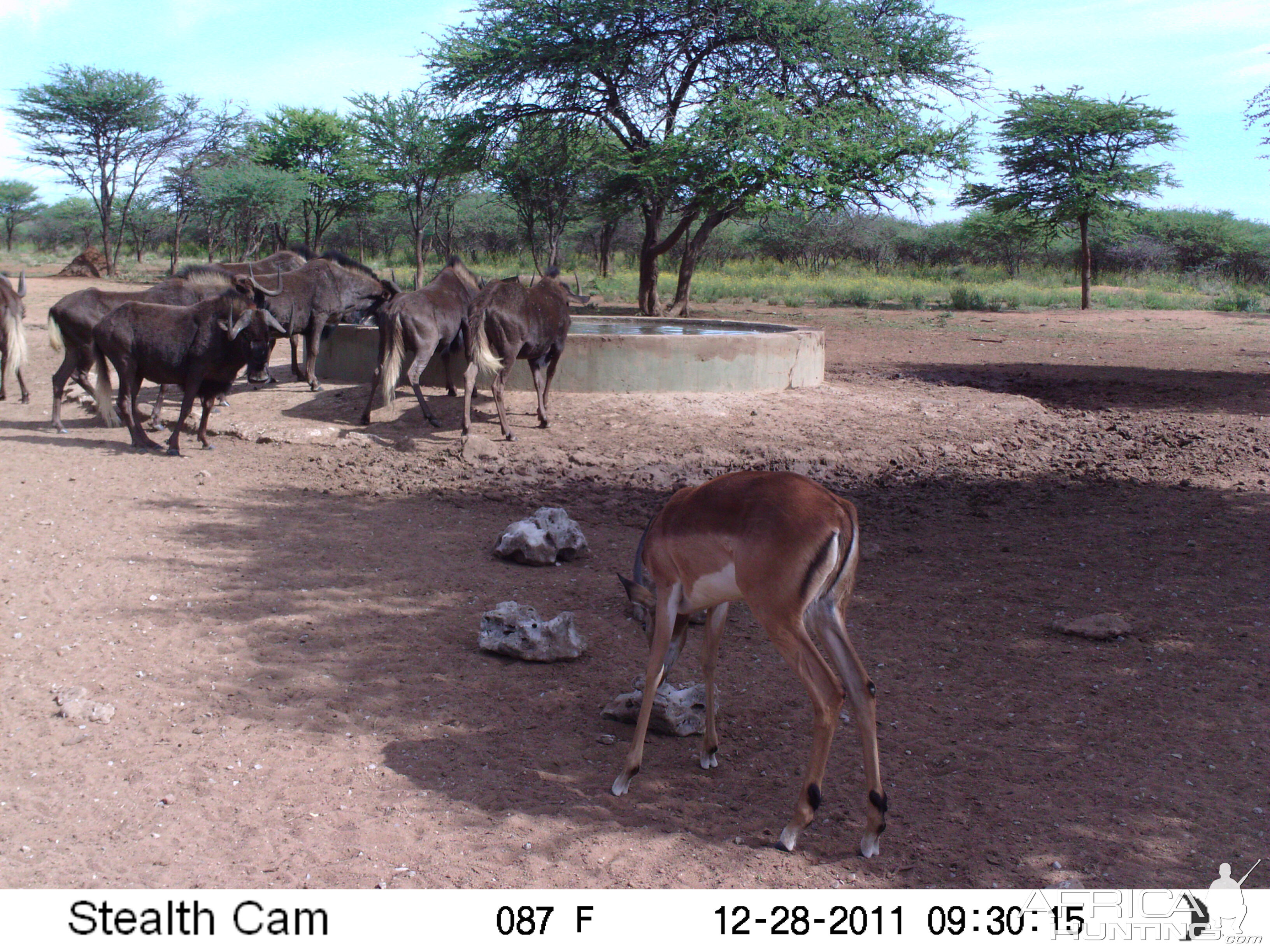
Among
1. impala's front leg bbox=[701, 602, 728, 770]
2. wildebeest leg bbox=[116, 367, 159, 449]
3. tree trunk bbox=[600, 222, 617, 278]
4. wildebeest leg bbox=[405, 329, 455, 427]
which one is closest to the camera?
impala's front leg bbox=[701, 602, 728, 770]

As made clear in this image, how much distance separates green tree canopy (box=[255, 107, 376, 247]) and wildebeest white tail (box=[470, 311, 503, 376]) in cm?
2753

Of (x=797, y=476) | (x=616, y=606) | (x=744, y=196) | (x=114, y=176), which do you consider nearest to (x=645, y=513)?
(x=616, y=606)

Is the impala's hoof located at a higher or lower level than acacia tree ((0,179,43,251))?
lower

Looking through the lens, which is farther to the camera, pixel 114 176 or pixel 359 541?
pixel 114 176

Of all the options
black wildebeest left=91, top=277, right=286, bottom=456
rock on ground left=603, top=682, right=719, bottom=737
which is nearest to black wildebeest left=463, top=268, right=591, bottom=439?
black wildebeest left=91, top=277, right=286, bottom=456

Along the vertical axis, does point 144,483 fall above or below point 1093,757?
above

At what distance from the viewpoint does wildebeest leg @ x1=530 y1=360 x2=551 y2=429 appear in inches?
378

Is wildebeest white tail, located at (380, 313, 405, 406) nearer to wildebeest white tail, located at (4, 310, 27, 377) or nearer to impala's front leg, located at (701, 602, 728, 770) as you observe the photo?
wildebeest white tail, located at (4, 310, 27, 377)

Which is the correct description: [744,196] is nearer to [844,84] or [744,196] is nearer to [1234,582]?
[844,84]

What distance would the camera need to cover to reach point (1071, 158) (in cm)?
3045

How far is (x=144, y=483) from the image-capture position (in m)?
7.86

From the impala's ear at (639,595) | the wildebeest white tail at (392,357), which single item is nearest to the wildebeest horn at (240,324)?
the wildebeest white tail at (392,357)

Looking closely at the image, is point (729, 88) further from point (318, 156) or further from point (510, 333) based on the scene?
point (318, 156)
